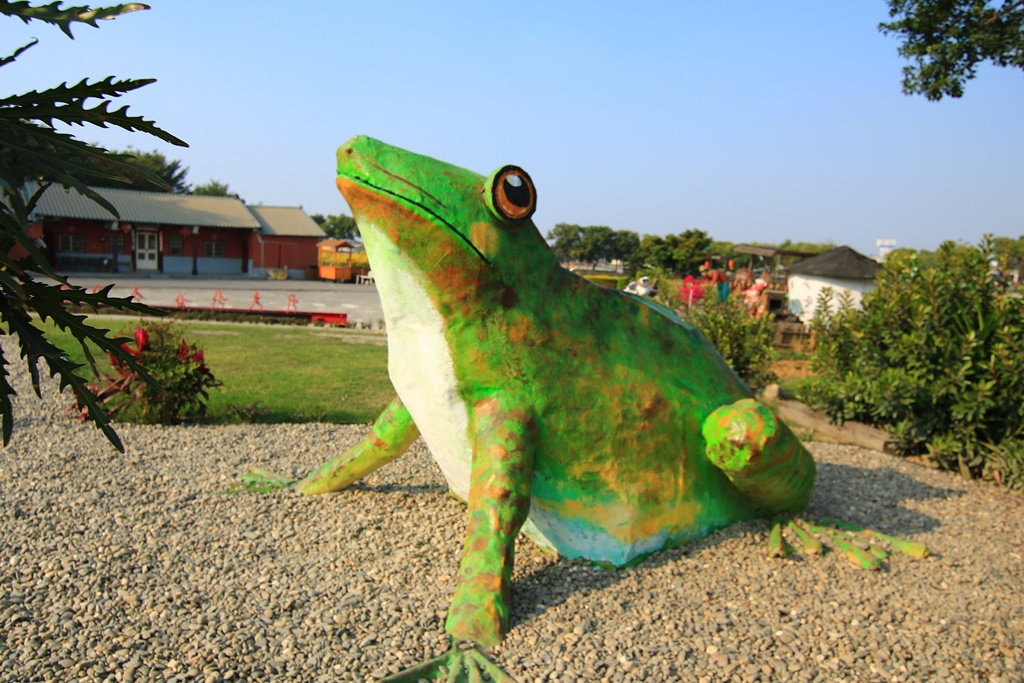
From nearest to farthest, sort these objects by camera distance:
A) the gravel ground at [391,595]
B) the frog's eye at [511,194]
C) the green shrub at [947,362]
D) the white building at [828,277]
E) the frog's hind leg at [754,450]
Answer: the gravel ground at [391,595]
the frog's eye at [511,194]
the frog's hind leg at [754,450]
the green shrub at [947,362]
the white building at [828,277]

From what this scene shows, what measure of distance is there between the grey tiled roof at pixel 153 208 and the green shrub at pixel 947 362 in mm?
29900

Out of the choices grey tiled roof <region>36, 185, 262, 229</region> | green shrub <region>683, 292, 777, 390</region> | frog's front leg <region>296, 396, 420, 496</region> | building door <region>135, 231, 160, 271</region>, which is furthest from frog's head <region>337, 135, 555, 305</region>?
building door <region>135, 231, 160, 271</region>

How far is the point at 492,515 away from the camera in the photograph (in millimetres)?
3604

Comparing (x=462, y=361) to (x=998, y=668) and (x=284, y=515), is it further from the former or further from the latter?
(x=998, y=668)

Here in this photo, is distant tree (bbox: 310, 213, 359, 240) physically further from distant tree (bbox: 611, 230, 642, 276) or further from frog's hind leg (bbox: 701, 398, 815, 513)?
frog's hind leg (bbox: 701, 398, 815, 513)

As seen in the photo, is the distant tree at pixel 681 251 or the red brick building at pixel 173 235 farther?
the distant tree at pixel 681 251

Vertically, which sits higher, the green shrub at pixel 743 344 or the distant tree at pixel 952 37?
the distant tree at pixel 952 37

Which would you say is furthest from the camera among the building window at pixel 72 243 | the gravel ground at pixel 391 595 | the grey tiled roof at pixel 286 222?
the grey tiled roof at pixel 286 222

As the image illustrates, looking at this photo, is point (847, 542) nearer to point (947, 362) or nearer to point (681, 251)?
point (947, 362)

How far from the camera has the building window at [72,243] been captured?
3031 centimetres

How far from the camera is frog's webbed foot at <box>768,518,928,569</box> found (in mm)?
4547

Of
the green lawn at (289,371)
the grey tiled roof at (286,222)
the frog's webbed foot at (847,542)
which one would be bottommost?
the green lawn at (289,371)

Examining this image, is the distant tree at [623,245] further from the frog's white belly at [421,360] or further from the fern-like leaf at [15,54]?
the fern-like leaf at [15,54]

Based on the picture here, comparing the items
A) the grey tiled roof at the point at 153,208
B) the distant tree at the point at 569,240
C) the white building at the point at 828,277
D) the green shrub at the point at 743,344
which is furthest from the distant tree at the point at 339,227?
the green shrub at the point at 743,344
